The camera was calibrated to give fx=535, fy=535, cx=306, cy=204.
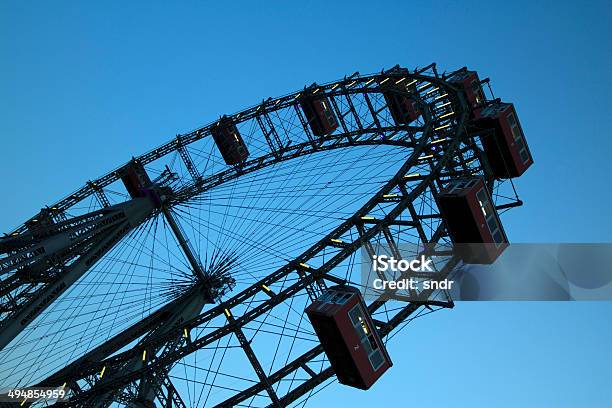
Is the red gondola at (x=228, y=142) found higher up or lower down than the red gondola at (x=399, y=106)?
higher up

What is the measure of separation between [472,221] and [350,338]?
536 centimetres

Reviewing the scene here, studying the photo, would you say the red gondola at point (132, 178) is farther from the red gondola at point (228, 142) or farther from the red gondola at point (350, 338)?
the red gondola at point (350, 338)

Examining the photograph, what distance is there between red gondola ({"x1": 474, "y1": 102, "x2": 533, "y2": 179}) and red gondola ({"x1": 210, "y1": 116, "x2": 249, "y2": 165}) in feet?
51.1

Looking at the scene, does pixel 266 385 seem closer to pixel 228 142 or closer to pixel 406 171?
pixel 406 171

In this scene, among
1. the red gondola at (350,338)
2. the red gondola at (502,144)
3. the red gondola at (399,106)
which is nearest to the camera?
the red gondola at (350,338)

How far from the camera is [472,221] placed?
54.3 ft

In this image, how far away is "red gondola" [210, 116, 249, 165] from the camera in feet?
105

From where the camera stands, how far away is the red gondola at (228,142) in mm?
31859

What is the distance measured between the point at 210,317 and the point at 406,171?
8020mm

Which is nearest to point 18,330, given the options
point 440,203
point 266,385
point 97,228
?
point 97,228

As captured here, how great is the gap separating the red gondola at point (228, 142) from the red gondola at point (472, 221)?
56.3ft

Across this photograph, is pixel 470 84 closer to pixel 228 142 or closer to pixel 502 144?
pixel 502 144

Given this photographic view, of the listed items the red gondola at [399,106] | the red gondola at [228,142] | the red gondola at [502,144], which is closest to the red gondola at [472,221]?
the red gondola at [502,144]

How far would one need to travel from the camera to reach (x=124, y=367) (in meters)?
19.7
